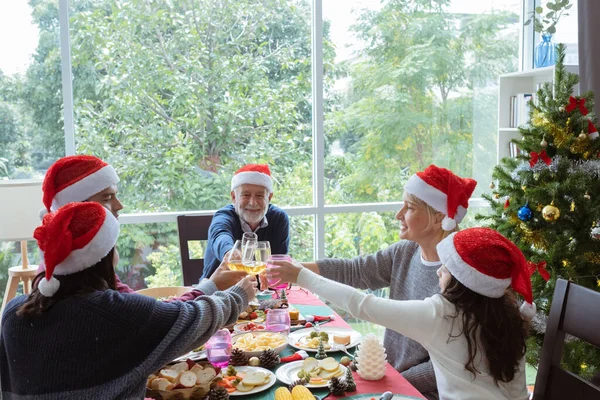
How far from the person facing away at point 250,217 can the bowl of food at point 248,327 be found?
838 millimetres

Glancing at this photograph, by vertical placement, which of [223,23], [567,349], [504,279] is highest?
[223,23]

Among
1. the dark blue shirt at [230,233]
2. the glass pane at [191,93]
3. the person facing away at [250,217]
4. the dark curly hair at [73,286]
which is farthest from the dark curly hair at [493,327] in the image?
the glass pane at [191,93]

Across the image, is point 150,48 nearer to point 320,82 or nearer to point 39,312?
point 320,82

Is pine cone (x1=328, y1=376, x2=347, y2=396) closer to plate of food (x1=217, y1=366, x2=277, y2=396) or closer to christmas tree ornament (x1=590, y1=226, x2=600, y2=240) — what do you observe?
plate of food (x1=217, y1=366, x2=277, y2=396)

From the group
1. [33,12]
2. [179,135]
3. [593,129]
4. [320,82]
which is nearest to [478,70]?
[320,82]

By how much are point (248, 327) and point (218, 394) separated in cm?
61

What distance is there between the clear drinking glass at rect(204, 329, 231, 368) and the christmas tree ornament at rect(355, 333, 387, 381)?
15.8 inches

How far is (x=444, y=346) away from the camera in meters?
1.69

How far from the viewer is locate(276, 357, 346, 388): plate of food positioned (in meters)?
1.67

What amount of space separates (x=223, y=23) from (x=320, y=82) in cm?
81

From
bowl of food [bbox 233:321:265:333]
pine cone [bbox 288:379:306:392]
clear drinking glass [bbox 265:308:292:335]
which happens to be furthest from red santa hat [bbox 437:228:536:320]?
bowl of food [bbox 233:321:265:333]

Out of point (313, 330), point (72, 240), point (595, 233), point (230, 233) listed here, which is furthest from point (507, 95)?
point (72, 240)

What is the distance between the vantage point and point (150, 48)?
13.4ft

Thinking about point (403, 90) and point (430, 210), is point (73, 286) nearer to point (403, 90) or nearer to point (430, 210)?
point (430, 210)
